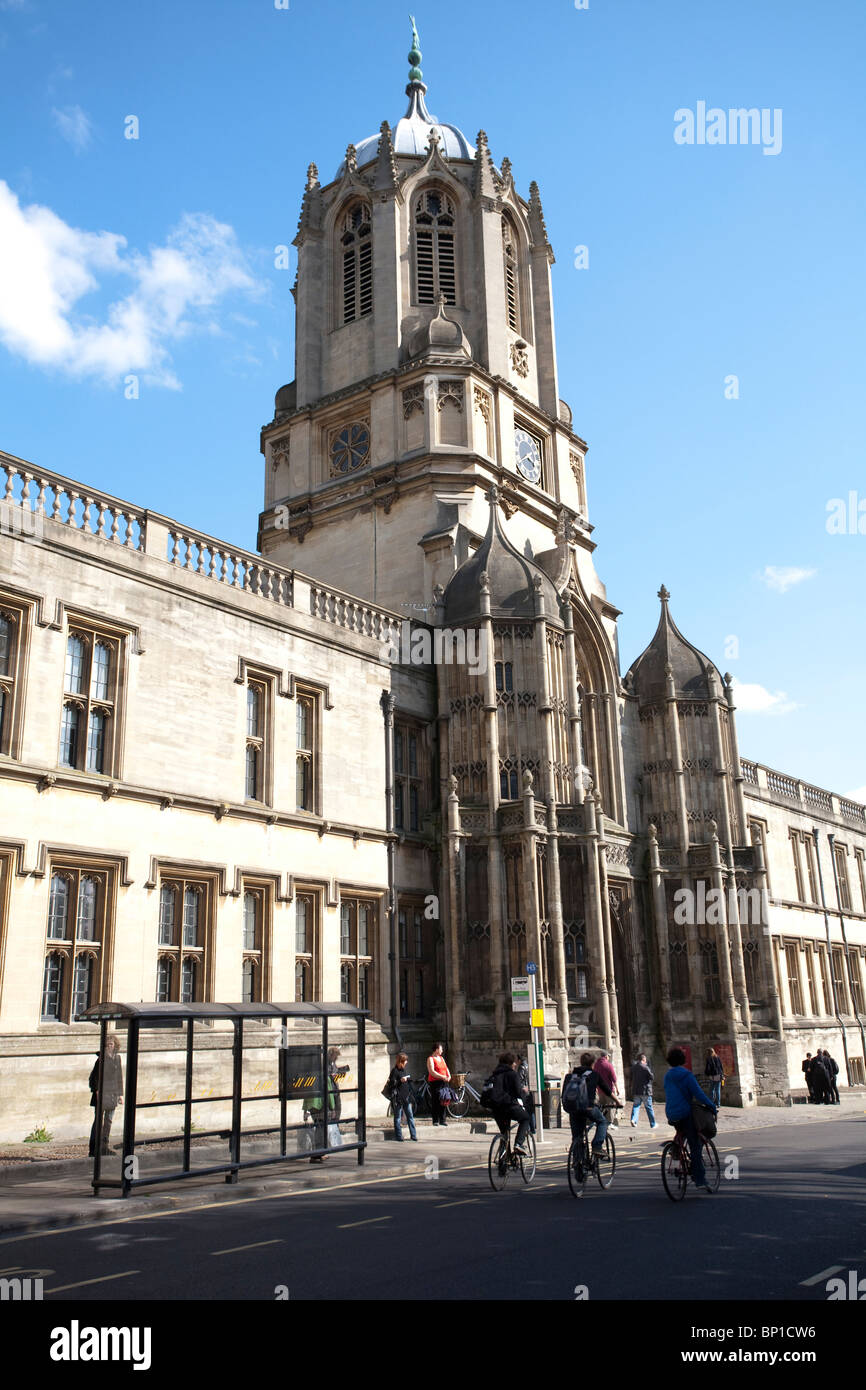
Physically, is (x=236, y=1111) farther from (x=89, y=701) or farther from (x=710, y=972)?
(x=710, y=972)

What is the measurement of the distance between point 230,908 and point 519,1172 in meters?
8.26

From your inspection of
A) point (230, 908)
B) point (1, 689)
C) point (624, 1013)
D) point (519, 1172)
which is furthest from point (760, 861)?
point (1, 689)

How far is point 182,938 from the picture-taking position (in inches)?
784

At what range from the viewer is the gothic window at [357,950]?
78.1 ft

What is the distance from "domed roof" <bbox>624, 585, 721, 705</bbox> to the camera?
3422 centimetres

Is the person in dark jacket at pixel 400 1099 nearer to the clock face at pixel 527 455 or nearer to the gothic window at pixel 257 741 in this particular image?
the gothic window at pixel 257 741

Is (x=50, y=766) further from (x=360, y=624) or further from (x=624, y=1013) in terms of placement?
(x=624, y=1013)

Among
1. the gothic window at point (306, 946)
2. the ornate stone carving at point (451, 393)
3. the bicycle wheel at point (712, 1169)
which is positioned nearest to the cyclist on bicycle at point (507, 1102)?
the bicycle wheel at point (712, 1169)

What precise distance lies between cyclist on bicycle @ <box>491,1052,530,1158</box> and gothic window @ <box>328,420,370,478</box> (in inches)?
954

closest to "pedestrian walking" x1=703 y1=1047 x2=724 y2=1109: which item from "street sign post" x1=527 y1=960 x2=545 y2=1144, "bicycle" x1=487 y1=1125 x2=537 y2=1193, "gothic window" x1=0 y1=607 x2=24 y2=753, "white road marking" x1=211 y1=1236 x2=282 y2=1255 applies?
"street sign post" x1=527 y1=960 x2=545 y2=1144

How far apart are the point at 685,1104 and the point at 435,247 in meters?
30.9

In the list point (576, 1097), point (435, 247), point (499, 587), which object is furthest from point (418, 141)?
point (576, 1097)

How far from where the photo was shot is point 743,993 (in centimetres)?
3019

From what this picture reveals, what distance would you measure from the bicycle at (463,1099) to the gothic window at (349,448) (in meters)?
19.2
